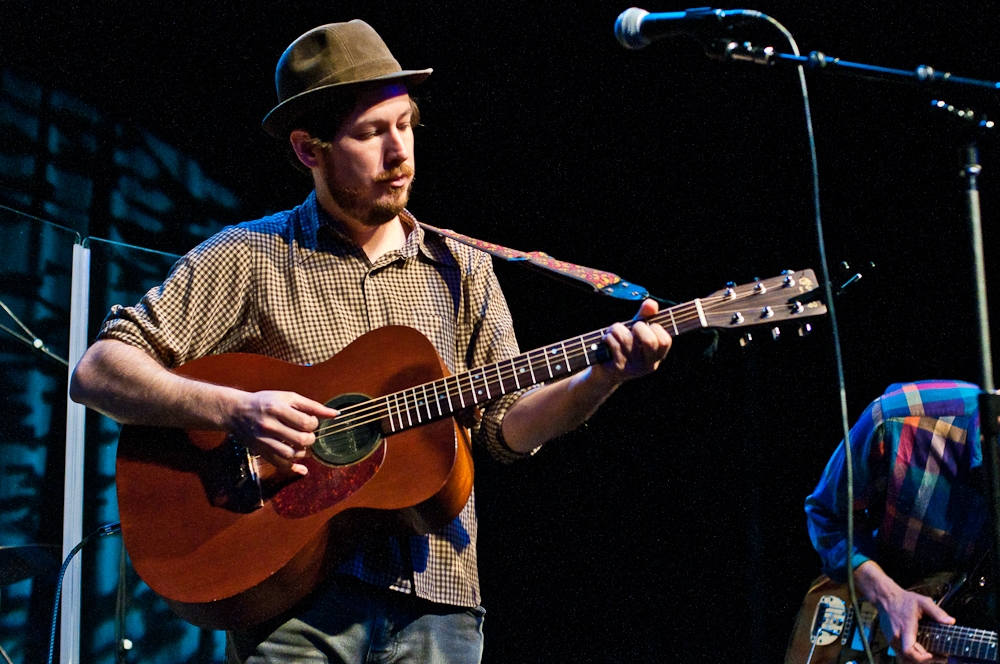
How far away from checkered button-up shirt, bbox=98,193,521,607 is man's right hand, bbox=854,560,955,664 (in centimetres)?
169

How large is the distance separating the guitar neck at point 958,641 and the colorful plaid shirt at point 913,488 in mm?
219

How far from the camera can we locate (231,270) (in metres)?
2.48

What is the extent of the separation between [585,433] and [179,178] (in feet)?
8.89

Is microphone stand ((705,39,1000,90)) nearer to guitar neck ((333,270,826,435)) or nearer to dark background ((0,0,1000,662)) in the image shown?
guitar neck ((333,270,826,435))

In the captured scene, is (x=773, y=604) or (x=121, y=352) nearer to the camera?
(x=121, y=352)

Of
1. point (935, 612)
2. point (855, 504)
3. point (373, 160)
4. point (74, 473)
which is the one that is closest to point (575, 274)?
point (373, 160)

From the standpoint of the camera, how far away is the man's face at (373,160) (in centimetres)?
254

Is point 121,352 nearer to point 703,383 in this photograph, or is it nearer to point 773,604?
point 703,383

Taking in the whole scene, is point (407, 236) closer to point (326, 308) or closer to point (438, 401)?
point (326, 308)

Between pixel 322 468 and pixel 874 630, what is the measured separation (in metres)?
2.26

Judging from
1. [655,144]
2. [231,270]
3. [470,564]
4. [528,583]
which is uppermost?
[655,144]

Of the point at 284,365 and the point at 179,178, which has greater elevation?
the point at 179,178

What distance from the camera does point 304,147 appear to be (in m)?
2.71

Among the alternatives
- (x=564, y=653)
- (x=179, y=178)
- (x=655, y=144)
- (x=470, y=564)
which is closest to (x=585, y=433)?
(x=564, y=653)
